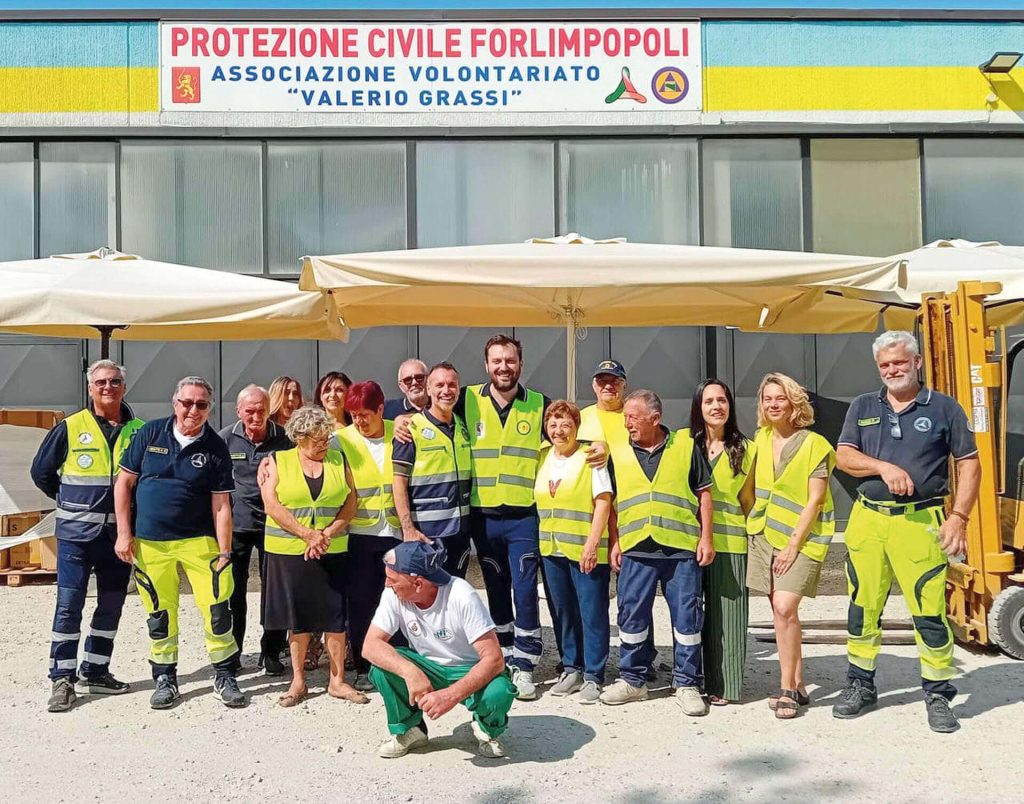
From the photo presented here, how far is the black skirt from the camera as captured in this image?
15.7 feet

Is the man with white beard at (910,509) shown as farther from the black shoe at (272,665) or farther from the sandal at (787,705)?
the black shoe at (272,665)

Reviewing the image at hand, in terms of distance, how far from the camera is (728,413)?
15.4 ft

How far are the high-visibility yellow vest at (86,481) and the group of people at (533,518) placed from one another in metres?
0.01

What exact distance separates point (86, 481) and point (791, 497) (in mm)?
3608

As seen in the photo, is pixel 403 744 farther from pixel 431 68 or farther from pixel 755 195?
pixel 431 68

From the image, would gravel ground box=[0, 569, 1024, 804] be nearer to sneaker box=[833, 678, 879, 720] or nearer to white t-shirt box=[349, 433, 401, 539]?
sneaker box=[833, 678, 879, 720]

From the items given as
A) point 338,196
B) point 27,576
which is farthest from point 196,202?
point 27,576

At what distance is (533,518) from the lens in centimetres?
504

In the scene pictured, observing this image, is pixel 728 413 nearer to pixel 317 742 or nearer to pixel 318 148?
pixel 317 742

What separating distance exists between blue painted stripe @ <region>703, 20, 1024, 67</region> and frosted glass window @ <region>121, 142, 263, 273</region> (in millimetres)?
5077

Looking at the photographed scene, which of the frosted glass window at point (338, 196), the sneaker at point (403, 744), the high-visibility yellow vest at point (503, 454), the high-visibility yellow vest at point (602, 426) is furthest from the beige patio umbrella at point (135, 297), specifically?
the frosted glass window at point (338, 196)

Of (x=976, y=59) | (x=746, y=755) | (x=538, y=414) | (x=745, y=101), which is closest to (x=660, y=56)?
(x=745, y=101)

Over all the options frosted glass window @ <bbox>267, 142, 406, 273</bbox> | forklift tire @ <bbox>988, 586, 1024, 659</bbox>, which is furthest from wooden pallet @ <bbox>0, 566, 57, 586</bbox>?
forklift tire @ <bbox>988, 586, 1024, 659</bbox>

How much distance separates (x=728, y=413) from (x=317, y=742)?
8.23ft
